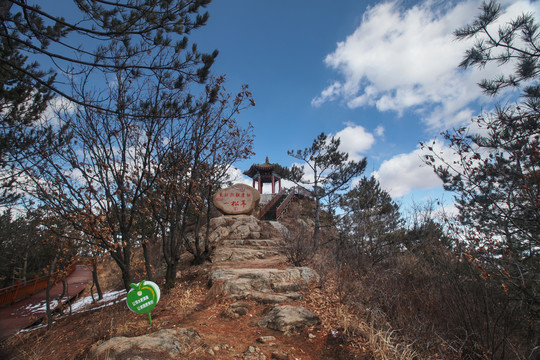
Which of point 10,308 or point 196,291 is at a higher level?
point 196,291

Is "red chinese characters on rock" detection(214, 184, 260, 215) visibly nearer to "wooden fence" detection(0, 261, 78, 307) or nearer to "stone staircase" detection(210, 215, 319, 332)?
"stone staircase" detection(210, 215, 319, 332)

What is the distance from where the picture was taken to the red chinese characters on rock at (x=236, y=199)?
13008 mm

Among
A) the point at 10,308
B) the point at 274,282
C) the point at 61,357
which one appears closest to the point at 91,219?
the point at 61,357

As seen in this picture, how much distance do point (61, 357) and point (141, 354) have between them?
179cm

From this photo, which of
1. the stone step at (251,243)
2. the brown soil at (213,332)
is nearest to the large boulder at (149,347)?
the brown soil at (213,332)

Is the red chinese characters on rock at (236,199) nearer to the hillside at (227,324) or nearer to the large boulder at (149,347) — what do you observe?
the hillside at (227,324)

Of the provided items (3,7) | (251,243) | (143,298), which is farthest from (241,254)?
(3,7)

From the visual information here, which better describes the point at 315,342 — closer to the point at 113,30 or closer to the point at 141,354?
the point at 141,354

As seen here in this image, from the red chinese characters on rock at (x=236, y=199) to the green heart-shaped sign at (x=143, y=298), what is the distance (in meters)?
8.70

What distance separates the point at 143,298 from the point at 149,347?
116 cm

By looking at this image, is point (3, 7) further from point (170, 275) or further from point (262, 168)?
point (262, 168)

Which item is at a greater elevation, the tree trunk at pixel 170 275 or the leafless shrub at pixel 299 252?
the leafless shrub at pixel 299 252

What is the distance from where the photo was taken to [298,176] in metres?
15.0

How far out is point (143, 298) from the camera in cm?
424
